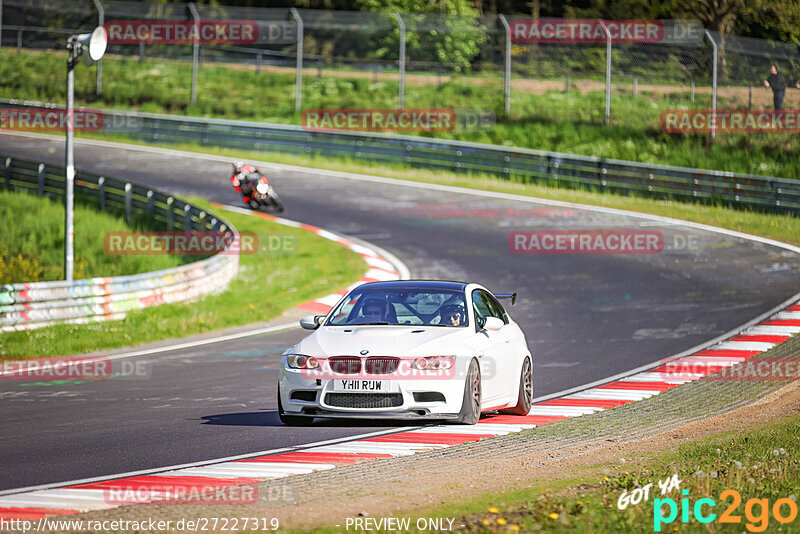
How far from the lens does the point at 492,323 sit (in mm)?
11148

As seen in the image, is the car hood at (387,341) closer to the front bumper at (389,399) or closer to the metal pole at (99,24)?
the front bumper at (389,399)

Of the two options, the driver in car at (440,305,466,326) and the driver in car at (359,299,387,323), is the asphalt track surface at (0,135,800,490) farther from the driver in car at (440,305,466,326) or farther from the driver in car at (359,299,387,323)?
the driver in car at (440,305,466,326)

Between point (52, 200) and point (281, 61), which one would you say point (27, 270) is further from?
point (281, 61)

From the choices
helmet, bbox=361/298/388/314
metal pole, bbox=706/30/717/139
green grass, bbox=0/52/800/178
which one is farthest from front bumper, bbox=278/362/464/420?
green grass, bbox=0/52/800/178

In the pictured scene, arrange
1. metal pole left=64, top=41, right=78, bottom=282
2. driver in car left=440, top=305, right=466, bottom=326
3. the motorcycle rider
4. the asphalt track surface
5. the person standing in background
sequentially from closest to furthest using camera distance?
the asphalt track surface, driver in car left=440, top=305, right=466, bottom=326, metal pole left=64, top=41, right=78, bottom=282, the motorcycle rider, the person standing in background

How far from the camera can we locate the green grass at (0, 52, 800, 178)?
34.9 metres

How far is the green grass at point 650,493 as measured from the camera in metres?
6.82

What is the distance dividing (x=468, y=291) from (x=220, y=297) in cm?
1055

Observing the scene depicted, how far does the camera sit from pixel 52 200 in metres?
33.4

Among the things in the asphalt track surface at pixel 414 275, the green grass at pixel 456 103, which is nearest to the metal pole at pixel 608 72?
the green grass at pixel 456 103

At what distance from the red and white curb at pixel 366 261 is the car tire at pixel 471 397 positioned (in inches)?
331

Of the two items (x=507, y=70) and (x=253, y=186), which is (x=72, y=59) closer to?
(x=253, y=186)

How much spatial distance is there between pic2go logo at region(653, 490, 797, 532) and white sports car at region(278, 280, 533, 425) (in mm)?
3165

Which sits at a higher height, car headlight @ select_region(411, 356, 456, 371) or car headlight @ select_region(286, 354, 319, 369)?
car headlight @ select_region(411, 356, 456, 371)
